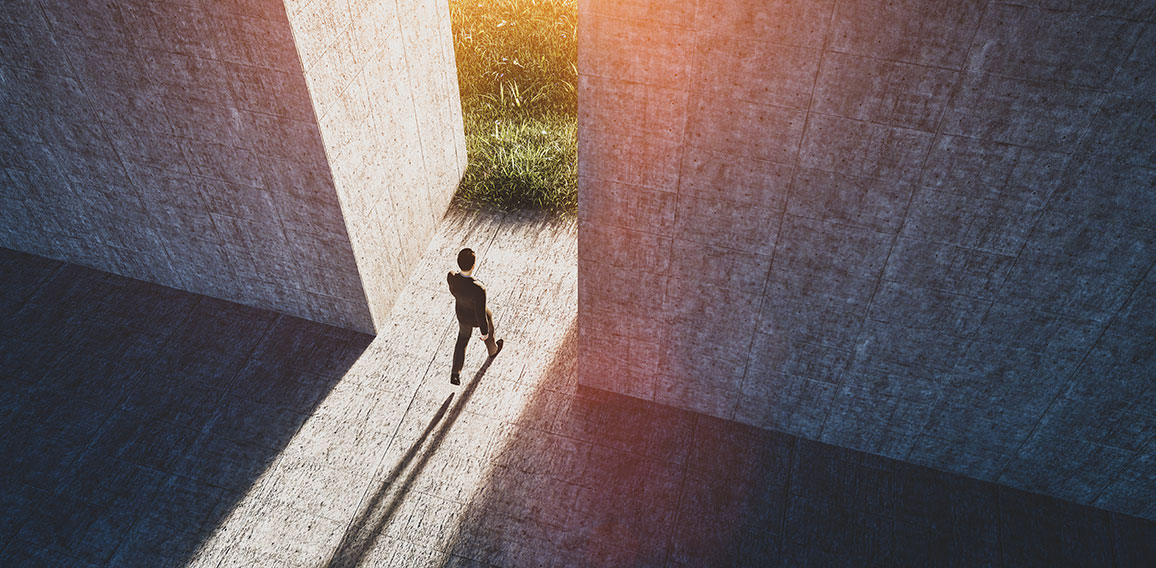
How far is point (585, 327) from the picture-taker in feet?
21.2

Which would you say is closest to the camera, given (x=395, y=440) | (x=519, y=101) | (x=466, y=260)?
(x=466, y=260)

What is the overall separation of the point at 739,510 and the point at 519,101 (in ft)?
22.6

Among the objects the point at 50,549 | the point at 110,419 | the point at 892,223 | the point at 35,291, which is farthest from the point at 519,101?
the point at 50,549

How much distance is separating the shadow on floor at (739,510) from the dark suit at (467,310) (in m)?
0.92

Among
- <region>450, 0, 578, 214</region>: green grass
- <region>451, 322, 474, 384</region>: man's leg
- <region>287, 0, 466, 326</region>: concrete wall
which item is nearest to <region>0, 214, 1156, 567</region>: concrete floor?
<region>451, 322, 474, 384</region>: man's leg

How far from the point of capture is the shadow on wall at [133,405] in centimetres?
595

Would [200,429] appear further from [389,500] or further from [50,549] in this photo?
[389,500]

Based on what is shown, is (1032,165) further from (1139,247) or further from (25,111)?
(25,111)

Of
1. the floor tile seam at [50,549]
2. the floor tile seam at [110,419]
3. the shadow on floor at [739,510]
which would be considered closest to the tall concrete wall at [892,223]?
the shadow on floor at [739,510]

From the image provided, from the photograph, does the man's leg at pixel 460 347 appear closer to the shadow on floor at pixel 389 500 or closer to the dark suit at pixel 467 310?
the dark suit at pixel 467 310

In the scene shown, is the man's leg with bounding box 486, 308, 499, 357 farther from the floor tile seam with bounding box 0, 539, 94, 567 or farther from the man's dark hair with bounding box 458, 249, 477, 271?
the floor tile seam with bounding box 0, 539, 94, 567

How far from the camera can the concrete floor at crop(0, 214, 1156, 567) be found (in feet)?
19.0

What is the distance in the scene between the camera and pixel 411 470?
6.27 metres

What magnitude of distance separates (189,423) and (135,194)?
240 cm
